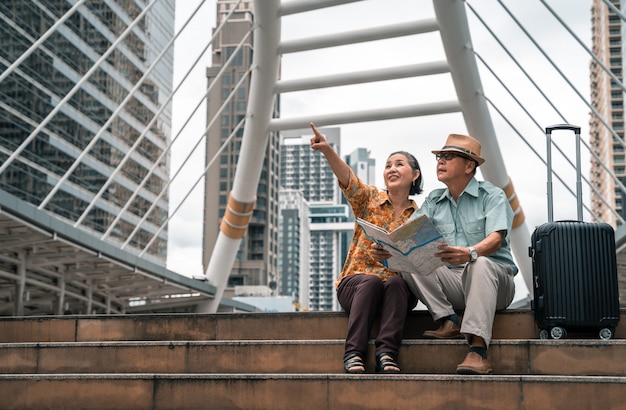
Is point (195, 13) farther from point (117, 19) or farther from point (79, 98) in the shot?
point (117, 19)

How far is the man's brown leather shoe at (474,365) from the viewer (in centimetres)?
457

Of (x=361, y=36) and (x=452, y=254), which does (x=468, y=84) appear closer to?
(x=361, y=36)

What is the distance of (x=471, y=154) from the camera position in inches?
210

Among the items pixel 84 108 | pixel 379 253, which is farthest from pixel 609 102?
pixel 379 253

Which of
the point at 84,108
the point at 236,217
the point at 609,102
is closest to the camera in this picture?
the point at 236,217

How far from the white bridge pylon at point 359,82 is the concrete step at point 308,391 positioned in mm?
8547

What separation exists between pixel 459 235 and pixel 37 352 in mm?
2657

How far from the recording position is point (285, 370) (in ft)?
16.9

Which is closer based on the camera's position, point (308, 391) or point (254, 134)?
point (308, 391)

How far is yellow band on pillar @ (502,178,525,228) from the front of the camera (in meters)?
15.2

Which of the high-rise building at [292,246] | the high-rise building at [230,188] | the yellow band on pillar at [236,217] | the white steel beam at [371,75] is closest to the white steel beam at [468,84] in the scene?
the white steel beam at [371,75]

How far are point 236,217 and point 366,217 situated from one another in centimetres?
1067

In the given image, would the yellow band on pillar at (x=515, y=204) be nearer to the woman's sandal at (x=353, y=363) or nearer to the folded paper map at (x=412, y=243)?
the folded paper map at (x=412, y=243)

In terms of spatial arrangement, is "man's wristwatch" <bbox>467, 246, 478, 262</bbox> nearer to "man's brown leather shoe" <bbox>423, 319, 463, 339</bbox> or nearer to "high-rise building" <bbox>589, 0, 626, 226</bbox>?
"man's brown leather shoe" <bbox>423, 319, 463, 339</bbox>
